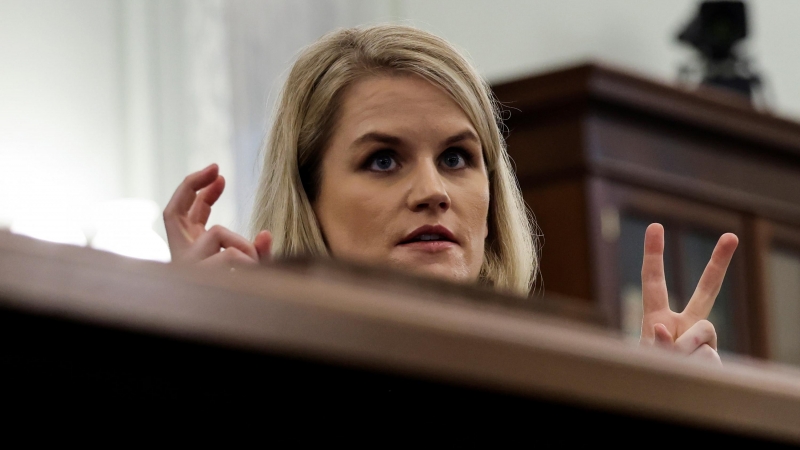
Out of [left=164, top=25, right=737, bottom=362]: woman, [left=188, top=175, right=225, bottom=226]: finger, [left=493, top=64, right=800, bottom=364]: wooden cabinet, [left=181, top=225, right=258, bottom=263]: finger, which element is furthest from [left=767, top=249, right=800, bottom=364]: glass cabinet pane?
[left=181, top=225, right=258, bottom=263]: finger

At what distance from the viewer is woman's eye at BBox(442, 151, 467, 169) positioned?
5.85ft

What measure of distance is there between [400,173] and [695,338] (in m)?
0.52

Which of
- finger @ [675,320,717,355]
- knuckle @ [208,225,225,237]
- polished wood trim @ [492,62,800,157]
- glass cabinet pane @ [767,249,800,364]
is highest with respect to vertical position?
polished wood trim @ [492,62,800,157]

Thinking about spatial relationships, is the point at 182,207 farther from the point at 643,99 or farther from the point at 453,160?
the point at 643,99

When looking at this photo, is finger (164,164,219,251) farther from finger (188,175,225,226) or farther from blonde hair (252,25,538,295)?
blonde hair (252,25,538,295)

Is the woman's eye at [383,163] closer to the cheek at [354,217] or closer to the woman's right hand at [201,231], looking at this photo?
the cheek at [354,217]

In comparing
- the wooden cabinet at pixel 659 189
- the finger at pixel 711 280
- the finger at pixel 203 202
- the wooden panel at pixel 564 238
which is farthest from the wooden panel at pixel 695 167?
the finger at pixel 203 202

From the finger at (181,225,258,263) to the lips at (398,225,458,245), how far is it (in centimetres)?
53

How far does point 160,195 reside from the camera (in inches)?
167

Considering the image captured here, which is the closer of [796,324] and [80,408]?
[80,408]

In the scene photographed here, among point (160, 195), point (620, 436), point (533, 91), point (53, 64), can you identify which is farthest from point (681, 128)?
point (620, 436)

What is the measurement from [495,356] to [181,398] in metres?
0.15

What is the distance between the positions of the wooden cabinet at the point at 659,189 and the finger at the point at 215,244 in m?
2.35

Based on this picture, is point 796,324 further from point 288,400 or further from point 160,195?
point 288,400
